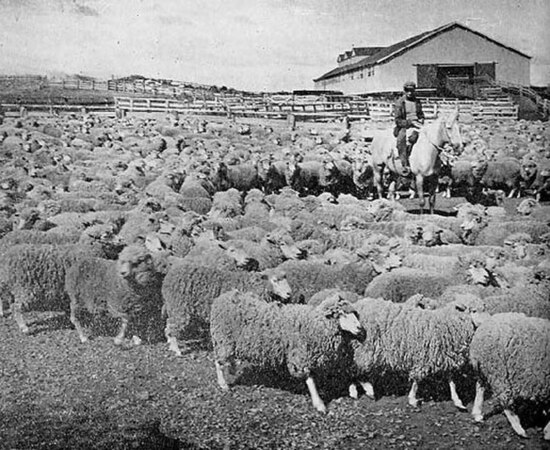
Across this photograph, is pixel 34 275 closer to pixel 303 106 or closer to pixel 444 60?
pixel 444 60

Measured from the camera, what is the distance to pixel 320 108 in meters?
28.7

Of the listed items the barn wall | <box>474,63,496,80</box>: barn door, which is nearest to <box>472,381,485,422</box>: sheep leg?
the barn wall

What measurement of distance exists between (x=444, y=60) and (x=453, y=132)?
1116 cm

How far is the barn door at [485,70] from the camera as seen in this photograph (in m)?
23.5

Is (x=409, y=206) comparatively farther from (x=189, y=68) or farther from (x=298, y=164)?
(x=189, y=68)

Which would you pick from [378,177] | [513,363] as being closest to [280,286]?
[513,363]

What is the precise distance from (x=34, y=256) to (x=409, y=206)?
8723mm

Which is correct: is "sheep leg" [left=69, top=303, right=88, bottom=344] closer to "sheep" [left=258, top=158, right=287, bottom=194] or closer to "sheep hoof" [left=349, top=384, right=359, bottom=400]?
"sheep hoof" [left=349, top=384, right=359, bottom=400]

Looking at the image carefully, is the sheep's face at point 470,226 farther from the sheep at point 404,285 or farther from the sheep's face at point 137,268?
the sheep's face at point 137,268

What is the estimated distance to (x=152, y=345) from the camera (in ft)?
21.1

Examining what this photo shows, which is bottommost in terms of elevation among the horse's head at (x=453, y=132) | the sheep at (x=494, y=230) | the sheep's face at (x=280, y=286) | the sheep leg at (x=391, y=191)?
the sheep's face at (x=280, y=286)

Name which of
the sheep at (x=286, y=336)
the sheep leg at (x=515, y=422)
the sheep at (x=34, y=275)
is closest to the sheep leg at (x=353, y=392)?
the sheep at (x=286, y=336)

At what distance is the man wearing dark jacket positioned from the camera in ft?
38.9

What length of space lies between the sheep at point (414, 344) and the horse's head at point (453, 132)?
23.1 feet
